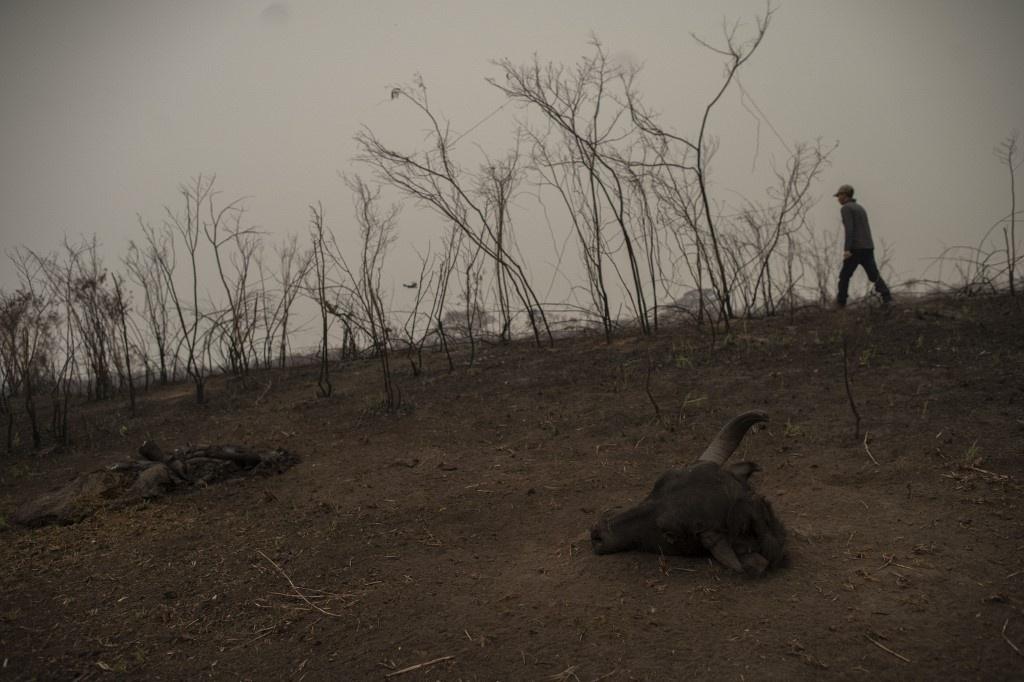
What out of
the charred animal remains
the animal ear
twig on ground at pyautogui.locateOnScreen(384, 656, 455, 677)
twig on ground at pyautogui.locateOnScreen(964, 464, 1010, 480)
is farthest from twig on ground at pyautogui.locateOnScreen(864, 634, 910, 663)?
twig on ground at pyautogui.locateOnScreen(964, 464, 1010, 480)

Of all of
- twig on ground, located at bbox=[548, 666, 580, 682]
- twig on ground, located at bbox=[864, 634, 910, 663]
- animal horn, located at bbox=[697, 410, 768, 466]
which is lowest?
twig on ground, located at bbox=[548, 666, 580, 682]

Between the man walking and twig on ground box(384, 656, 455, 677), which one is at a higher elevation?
the man walking

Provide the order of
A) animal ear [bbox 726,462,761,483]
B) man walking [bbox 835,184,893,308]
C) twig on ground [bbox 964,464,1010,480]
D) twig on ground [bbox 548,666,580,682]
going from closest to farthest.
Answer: twig on ground [bbox 548,666,580,682], animal ear [bbox 726,462,761,483], twig on ground [bbox 964,464,1010,480], man walking [bbox 835,184,893,308]

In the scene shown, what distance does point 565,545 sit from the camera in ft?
10.3

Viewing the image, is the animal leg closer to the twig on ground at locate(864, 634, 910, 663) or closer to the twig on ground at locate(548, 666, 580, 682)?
the twig on ground at locate(864, 634, 910, 663)

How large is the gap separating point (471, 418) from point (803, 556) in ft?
10.1

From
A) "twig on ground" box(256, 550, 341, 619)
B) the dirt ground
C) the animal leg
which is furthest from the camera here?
"twig on ground" box(256, 550, 341, 619)

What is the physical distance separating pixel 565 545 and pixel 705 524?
68cm

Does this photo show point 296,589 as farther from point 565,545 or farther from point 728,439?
point 728,439

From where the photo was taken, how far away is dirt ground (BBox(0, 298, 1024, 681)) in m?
2.36

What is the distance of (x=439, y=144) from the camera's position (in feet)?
22.7

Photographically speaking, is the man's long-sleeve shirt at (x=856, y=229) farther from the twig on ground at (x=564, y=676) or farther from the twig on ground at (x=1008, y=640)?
the twig on ground at (x=564, y=676)

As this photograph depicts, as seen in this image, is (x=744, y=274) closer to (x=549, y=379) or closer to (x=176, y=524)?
(x=549, y=379)

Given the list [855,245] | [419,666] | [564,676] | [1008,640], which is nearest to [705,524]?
[564,676]
